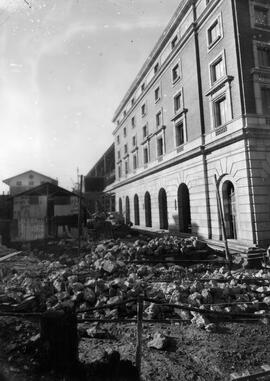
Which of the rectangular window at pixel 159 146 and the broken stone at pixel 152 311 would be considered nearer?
the broken stone at pixel 152 311

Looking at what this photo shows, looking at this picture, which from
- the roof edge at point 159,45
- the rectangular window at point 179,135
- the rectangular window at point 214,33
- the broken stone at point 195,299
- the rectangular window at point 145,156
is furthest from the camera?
the rectangular window at point 145,156

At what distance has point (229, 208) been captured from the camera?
15.1 m

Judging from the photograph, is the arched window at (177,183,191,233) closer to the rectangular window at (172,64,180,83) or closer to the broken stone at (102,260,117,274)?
the rectangular window at (172,64,180,83)

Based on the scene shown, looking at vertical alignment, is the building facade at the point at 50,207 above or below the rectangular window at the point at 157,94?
below

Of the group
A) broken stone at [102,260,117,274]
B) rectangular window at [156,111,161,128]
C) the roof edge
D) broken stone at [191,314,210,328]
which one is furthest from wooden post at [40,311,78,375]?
rectangular window at [156,111,161,128]

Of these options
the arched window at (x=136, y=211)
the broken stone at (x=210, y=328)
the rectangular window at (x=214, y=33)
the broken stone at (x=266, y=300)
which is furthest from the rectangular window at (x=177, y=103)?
the broken stone at (x=210, y=328)

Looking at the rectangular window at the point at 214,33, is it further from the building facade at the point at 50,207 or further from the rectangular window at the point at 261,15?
the building facade at the point at 50,207

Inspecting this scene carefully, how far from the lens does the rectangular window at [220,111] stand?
1552cm

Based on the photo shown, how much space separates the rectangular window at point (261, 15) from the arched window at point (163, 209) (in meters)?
13.6

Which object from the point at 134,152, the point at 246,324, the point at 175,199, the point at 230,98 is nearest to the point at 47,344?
the point at 246,324

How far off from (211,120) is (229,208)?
5.64m

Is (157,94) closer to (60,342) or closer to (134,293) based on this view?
(134,293)

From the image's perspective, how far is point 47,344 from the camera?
3998 millimetres

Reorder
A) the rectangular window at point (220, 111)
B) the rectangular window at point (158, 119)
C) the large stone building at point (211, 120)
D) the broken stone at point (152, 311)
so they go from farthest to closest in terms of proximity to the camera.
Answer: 1. the rectangular window at point (158, 119)
2. the rectangular window at point (220, 111)
3. the large stone building at point (211, 120)
4. the broken stone at point (152, 311)
